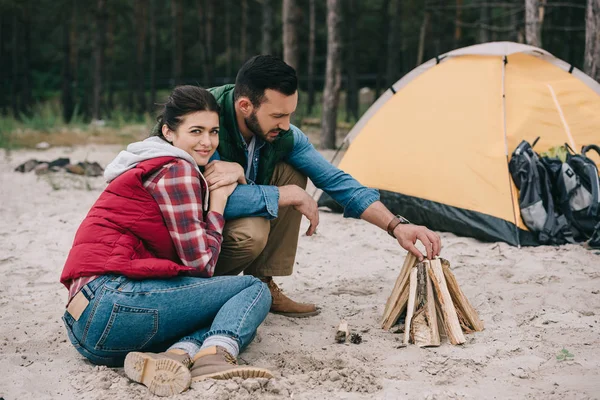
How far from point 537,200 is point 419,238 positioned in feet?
6.39

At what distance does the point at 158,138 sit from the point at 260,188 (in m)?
0.52

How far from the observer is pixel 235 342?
2498 mm

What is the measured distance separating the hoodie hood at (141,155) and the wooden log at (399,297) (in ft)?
3.52

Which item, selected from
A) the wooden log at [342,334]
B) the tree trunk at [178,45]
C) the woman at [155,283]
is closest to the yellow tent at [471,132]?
the wooden log at [342,334]

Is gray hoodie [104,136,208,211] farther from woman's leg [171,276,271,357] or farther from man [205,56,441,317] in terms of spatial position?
woman's leg [171,276,271,357]

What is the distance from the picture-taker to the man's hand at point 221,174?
2.80m

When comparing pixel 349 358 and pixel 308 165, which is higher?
pixel 308 165

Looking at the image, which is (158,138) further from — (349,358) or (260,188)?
(349,358)

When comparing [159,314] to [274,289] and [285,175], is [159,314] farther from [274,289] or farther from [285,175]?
[285,175]

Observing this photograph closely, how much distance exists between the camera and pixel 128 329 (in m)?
2.45

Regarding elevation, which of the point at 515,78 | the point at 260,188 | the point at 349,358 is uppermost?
the point at 515,78

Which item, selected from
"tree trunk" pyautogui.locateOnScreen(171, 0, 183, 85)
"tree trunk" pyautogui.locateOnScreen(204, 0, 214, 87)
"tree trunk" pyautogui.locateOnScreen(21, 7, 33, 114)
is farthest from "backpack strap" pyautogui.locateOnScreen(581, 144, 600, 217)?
"tree trunk" pyautogui.locateOnScreen(21, 7, 33, 114)

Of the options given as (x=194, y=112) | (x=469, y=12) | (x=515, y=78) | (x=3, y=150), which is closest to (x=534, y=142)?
(x=515, y=78)

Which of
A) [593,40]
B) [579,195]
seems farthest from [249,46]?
[579,195]
